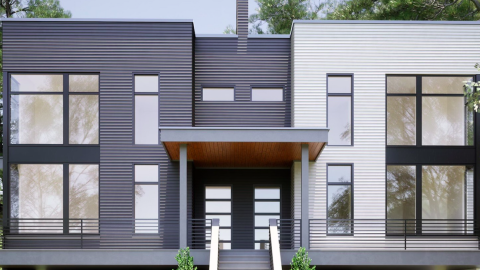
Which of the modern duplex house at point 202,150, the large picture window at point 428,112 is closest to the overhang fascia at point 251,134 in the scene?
the modern duplex house at point 202,150

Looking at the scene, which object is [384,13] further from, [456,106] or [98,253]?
[98,253]

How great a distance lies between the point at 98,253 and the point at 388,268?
22.8 feet

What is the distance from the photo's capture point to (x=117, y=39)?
48.2 ft

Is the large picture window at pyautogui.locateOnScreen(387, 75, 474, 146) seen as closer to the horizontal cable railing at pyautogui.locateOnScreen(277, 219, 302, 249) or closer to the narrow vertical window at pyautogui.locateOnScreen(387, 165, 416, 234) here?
the narrow vertical window at pyautogui.locateOnScreen(387, 165, 416, 234)

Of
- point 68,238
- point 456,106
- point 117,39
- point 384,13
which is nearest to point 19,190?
point 68,238

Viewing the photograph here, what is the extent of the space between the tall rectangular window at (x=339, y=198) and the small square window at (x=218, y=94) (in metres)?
3.31

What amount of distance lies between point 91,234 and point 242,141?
4.58 m

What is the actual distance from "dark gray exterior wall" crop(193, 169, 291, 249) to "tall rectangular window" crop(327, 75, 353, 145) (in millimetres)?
2073

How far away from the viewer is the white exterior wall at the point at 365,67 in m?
14.8

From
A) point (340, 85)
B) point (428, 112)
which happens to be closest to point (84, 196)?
point (340, 85)

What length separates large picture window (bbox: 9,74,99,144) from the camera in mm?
14484

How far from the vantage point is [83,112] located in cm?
1454

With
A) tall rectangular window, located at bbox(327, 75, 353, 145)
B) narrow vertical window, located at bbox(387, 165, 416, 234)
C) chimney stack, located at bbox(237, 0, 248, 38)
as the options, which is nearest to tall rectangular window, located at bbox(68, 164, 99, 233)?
chimney stack, located at bbox(237, 0, 248, 38)

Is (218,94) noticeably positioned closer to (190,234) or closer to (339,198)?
(190,234)
